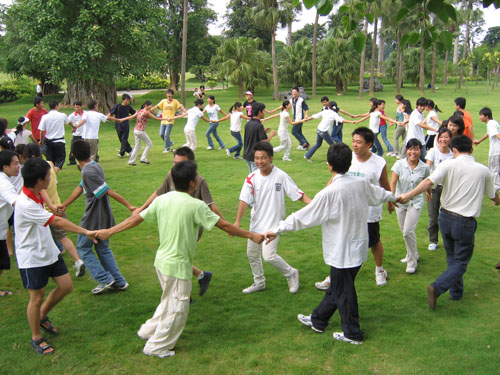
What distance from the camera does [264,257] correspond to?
550 centimetres

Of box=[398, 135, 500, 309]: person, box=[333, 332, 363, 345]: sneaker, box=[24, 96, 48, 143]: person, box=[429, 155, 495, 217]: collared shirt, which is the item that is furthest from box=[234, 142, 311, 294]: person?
box=[24, 96, 48, 143]: person

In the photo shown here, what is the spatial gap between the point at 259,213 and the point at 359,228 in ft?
4.47

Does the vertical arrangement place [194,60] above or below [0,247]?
above

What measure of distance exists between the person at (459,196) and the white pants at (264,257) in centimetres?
153

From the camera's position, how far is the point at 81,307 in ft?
17.9

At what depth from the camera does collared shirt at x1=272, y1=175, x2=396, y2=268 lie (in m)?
4.35

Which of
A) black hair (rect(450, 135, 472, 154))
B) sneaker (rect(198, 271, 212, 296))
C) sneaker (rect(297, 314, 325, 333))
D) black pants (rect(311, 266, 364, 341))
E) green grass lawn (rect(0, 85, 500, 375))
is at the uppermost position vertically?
black hair (rect(450, 135, 472, 154))

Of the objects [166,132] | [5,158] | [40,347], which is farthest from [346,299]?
[166,132]

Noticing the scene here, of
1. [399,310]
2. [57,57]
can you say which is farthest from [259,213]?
[57,57]

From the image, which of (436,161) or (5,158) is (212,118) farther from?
(5,158)

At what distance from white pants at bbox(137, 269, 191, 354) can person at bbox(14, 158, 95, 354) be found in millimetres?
1024

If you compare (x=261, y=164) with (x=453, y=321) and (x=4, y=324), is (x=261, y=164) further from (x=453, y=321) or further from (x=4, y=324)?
(x=4, y=324)

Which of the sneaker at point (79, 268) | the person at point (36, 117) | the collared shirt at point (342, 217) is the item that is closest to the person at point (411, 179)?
the collared shirt at point (342, 217)

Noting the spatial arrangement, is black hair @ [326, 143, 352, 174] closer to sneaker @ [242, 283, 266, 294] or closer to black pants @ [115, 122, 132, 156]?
sneaker @ [242, 283, 266, 294]
